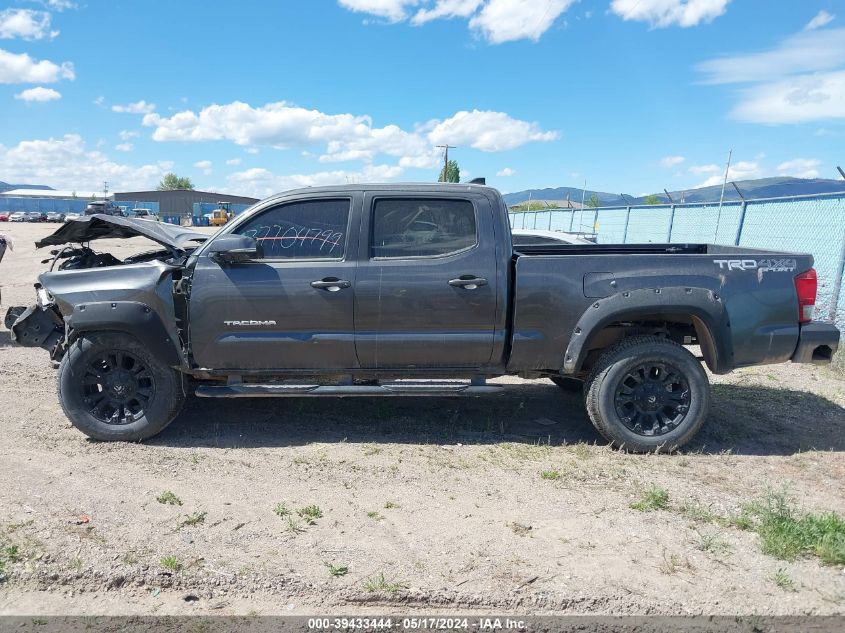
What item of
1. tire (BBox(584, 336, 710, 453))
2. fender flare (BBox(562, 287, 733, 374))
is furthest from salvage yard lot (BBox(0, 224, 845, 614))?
fender flare (BBox(562, 287, 733, 374))

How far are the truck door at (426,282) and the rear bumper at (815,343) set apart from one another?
233 centimetres

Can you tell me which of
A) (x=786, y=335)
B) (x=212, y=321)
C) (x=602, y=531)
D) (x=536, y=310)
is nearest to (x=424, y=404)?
(x=536, y=310)

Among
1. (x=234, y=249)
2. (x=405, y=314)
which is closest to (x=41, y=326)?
(x=234, y=249)

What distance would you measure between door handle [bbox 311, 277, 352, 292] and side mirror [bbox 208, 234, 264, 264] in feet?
1.52

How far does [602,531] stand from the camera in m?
3.73

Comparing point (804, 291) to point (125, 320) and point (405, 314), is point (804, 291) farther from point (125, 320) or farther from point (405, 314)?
point (125, 320)

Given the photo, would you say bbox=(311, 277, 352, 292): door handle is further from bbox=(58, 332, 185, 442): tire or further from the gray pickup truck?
bbox=(58, 332, 185, 442): tire

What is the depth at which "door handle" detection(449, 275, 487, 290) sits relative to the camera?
4781mm

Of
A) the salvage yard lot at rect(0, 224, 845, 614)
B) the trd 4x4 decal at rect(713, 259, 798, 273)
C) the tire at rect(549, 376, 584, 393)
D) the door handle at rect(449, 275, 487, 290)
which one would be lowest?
the salvage yard lot at rect(0, 224, 845, 614)

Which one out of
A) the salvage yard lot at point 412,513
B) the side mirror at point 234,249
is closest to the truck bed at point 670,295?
the salvage yard lot at point 412,513

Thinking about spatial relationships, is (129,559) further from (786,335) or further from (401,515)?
(786,335)

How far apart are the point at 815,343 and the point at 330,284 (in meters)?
3.65

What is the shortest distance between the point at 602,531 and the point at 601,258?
6.62 feet

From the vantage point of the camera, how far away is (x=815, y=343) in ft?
15.9
